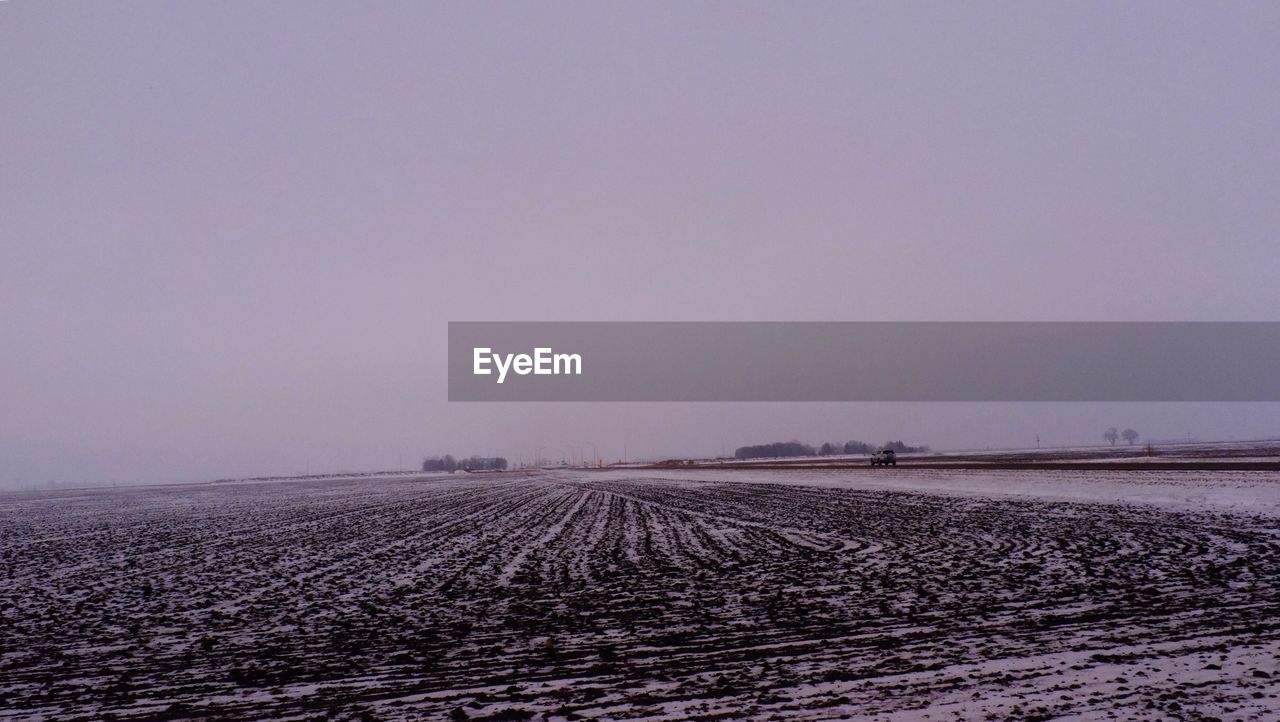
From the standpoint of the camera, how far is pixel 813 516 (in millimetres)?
25750

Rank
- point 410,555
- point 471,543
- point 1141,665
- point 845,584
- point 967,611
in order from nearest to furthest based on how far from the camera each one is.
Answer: point 1141,665 → point 967,611 → point 845,584 → point 410,555 → point 471,543

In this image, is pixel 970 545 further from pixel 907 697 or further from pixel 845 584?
pixel 907 697

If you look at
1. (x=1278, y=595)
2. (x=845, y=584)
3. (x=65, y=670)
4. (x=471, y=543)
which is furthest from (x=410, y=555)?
(x=1278, y=595)

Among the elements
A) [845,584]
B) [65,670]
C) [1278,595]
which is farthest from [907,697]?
[65,670]

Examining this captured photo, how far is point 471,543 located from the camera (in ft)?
70.2

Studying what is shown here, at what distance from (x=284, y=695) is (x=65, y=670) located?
368cm

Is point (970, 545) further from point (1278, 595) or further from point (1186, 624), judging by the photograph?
point (1186, 624)

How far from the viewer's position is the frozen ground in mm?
7020

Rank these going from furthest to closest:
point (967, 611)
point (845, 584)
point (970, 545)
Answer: point (970, 545) < point (845, 584) < point (967, 611)

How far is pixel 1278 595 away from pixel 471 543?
1812cm

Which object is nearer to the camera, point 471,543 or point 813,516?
point 471,543

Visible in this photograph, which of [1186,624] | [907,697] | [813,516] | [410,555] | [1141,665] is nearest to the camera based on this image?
[907,697]

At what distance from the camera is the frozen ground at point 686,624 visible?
7020mm

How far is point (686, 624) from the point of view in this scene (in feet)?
33.0
